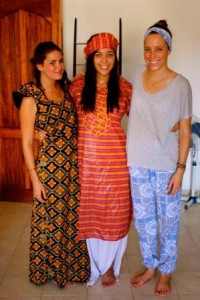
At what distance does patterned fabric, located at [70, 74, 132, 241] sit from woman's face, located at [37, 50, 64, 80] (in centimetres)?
17

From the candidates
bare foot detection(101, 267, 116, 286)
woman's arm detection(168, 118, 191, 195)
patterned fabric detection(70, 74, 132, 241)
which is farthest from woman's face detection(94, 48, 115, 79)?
bare foot detection(101, 267, 116, 286)

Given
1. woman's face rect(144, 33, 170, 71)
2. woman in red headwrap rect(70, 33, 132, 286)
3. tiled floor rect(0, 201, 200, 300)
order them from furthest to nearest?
tiled floor rect(0, 201, 200, 300) → woman in red headwrap rect(70, 33, 132, 286) → woman's face rect(144, 33, 170, 71)

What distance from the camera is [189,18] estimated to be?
10.2ft

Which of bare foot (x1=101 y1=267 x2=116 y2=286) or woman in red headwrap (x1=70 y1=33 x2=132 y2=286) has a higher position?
woman in red headwrap (x1=70 y1=33 x2=132 y2=286)

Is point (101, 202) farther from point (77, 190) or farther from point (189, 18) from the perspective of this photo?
point (189, 18)

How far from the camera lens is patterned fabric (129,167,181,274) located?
181 centimetres

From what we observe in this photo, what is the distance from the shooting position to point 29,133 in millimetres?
1753

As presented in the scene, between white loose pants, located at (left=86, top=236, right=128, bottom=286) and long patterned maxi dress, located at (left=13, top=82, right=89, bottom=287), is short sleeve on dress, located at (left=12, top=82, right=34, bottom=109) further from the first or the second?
white loose pants, located at (left=86, top=236, right=128, bottom=286)

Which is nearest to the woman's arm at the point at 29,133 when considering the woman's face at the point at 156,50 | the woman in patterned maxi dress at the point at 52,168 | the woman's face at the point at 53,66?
the woman in patterned maxi dress at the point at 52,168

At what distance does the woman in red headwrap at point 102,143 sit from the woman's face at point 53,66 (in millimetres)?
157

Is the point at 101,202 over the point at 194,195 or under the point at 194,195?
over

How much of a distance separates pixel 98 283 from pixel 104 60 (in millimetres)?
1354

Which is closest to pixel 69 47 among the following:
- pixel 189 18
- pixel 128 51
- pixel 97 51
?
pixel 128 51

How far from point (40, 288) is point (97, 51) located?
56.9 inches
